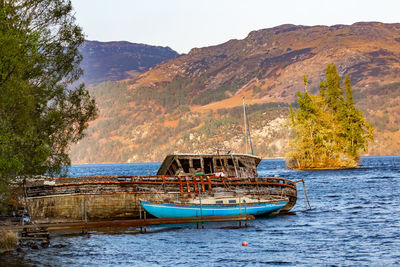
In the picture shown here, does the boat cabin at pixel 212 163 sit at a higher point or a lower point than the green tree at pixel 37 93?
lower

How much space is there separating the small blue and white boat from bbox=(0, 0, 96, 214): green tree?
776 cm

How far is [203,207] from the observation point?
4100 cm

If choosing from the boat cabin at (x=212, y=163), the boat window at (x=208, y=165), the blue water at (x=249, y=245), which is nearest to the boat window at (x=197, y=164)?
the boat cabin at (x=212, y=163)

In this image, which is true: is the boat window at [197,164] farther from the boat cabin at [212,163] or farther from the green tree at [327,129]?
the green tree at [327,129]

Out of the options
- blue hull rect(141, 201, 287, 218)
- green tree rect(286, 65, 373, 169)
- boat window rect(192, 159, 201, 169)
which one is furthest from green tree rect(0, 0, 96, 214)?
green tree rect(286, 65, 373, 169)

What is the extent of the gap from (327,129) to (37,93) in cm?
9053

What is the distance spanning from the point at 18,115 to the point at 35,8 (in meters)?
11.5

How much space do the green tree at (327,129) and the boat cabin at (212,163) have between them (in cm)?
6770

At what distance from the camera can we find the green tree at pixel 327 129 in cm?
11694

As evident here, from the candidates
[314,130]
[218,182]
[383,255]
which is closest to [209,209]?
[218,182]

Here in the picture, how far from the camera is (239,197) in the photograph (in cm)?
4194

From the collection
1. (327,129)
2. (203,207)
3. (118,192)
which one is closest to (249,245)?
(203,207)

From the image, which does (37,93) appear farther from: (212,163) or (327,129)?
(327,129)

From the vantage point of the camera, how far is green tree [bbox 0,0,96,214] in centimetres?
2711
